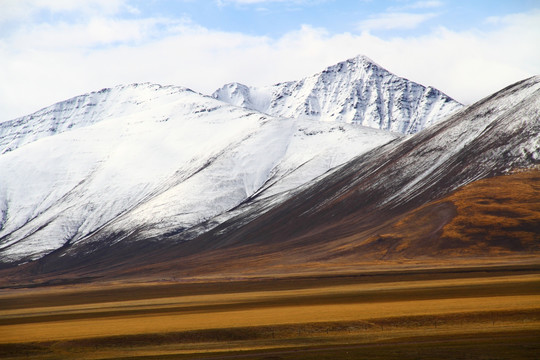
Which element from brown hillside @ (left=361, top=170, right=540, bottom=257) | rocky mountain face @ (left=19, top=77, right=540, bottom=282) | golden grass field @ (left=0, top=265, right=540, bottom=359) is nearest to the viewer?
golden grass field @ (left=0, top=265, right=540, bottom=359)

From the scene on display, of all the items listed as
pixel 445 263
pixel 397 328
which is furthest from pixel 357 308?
pixel 445 263

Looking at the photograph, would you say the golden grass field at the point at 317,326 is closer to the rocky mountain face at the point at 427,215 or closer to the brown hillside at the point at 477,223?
the brown hillside at the point at 477,223

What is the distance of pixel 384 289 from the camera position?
Result: 7300 centimetres

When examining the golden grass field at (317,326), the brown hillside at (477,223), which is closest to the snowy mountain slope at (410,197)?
the brown hillside at (477,223)

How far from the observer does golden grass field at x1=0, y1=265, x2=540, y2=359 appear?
40250 mm

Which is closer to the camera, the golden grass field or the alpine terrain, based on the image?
the golden grass field

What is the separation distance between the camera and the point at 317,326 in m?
49.1

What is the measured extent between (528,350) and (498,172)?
13116 cm

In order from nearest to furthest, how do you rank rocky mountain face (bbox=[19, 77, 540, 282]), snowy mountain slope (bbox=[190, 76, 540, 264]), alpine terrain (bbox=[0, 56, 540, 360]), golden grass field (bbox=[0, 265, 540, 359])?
golden grass field (bbox=[0, 265, 540, 359]) < alpine terrain (bbox=[0, 56, 540, 360]) < rocky mountain face (bbox=[19, 77, 540, 282]) < snowy mountain slope (bbox=[190, 76, 540, 264])

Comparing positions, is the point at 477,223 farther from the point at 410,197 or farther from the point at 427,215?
the point at 410,197

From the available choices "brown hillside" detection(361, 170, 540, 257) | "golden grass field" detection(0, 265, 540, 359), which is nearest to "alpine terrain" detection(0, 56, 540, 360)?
"golden grass field" detection(0, 265, 540, 359)

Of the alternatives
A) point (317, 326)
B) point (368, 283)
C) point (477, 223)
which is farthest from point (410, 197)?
point (317, 326)

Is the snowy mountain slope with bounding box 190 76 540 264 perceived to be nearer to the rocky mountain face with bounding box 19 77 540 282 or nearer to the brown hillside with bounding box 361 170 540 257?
the rocky mountain face with bounding box 19 77 540 282

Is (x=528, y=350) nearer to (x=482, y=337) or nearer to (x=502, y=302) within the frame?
(x=482, y=337)
